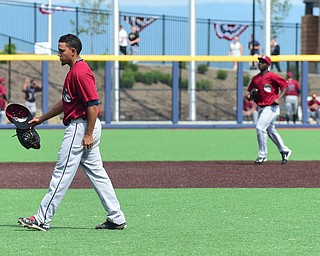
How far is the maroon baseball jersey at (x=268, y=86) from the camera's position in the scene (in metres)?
16.8

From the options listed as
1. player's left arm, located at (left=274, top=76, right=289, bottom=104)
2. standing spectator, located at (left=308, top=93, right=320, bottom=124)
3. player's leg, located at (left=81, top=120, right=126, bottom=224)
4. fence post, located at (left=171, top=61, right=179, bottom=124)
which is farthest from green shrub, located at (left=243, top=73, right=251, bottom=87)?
player's leg, located at (left=81, top=120, right=126, bottom=224)

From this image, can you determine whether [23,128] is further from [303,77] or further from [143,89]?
[143,89]

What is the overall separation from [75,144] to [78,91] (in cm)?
50

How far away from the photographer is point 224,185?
1380 cm

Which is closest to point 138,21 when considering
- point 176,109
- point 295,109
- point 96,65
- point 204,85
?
point 204,85

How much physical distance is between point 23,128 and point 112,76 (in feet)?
78.0

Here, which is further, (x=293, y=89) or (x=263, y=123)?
(x=293, y=89)

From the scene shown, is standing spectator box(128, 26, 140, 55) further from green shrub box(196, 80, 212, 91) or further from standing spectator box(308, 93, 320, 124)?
standing spectator box(308, 93, 320, 124)

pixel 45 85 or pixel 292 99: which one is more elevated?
pixel 45 85

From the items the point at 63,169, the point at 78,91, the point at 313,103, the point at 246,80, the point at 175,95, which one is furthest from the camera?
the point at 246,80

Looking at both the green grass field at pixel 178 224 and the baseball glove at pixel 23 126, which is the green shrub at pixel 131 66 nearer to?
the green grass field at pixel 178 224

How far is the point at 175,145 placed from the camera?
23188mm

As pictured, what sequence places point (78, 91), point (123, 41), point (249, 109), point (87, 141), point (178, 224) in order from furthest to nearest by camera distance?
point (123, 41) < point (249, 109) < point (178, 224) < point (87, 141) < point (78, 91)

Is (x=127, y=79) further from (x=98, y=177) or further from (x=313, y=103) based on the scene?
(x=98, y=177)
